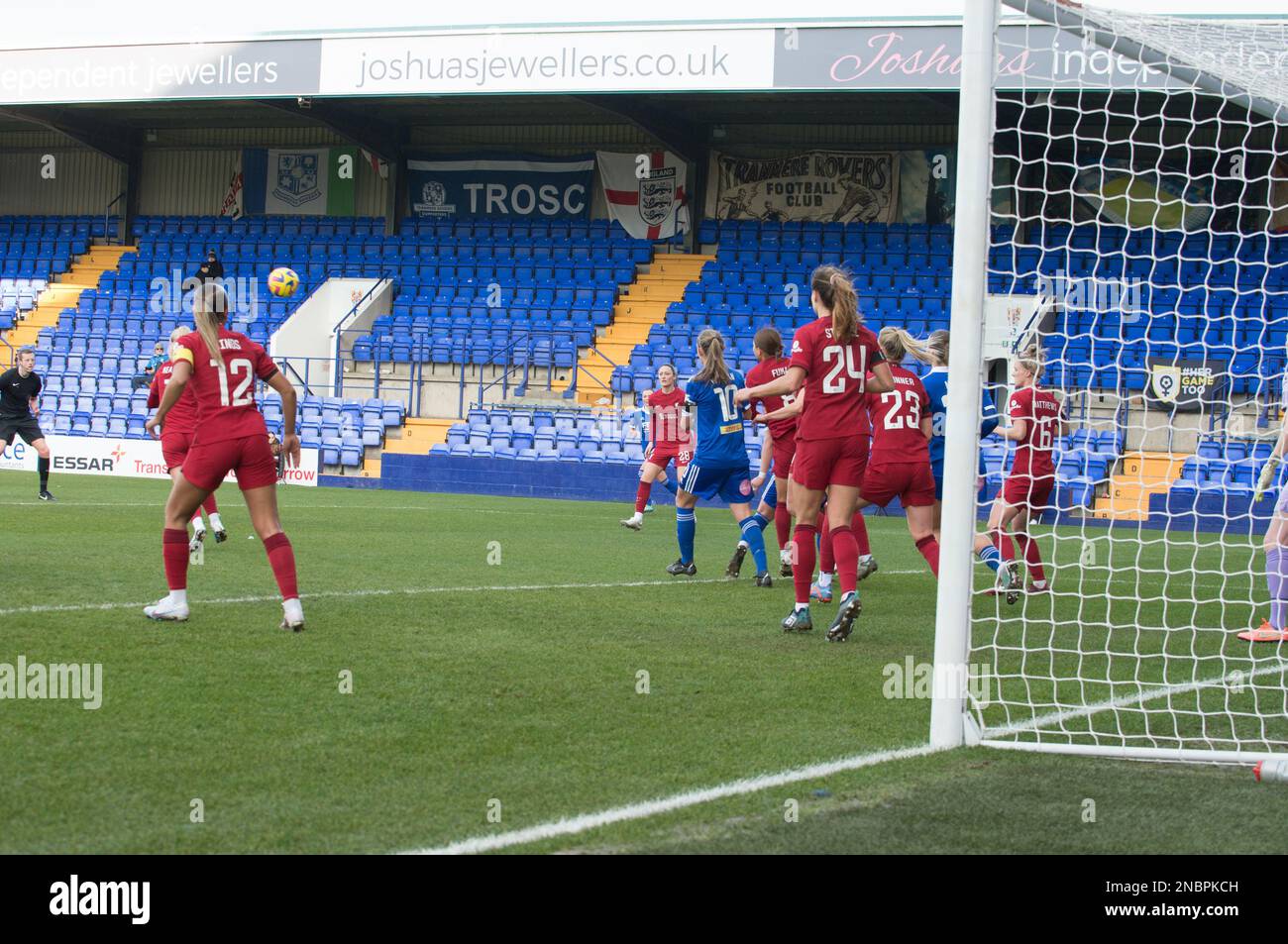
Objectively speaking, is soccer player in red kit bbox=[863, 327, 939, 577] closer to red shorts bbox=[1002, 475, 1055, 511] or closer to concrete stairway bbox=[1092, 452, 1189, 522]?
red shorts bbox=[1002, 475, 1055, 511]

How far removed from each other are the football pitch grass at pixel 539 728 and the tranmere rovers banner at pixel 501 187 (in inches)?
939

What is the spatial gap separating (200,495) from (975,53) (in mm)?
4521

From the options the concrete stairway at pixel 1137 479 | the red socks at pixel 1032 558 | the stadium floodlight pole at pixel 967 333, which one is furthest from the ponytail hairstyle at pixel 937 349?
the concrete stairway at pixel 1137 479

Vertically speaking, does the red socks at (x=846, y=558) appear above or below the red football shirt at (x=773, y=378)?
below

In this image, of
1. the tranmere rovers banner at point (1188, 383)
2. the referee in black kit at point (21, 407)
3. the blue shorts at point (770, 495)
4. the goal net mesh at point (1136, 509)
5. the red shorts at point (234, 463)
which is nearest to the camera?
the goal net mesh at point (1136, 509)

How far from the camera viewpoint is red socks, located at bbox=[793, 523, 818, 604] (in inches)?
321

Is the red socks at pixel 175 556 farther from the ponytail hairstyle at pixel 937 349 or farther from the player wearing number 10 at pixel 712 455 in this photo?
the ponytail hairstyle at pixel 937 349

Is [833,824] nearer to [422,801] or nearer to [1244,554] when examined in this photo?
[422,801]

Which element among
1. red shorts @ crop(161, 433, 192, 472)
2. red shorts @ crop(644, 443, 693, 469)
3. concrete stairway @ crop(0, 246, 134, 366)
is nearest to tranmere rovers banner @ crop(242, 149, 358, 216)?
concrete stairway @ crop(0, 246, 134, 366)

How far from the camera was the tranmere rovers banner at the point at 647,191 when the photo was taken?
106 ft

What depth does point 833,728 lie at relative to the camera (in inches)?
222

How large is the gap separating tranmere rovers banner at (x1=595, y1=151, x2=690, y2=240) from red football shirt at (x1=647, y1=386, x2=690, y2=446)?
59.3ft
